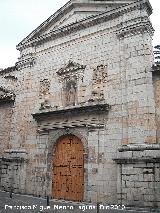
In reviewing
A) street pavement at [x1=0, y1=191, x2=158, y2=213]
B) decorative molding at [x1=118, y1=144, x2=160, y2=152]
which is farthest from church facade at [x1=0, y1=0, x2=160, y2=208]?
street pavement at [x1=0, y1=191, x2=158, y2=213]

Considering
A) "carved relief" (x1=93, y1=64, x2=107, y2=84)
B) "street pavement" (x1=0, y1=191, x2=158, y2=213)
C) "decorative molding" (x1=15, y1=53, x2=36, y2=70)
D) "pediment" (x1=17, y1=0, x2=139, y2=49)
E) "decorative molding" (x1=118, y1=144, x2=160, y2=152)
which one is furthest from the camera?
"decorative molding" (x1=15, y1=53, x2=36, y2=70)

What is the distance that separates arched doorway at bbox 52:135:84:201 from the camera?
10.7 meters

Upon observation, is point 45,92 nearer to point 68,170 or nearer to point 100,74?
point 100,74

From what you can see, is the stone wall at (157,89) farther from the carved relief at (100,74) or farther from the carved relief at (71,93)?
the carved relief at (71,93)

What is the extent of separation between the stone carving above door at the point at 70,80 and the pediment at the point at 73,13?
2.23 m

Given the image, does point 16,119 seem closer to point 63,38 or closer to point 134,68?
point 63,38

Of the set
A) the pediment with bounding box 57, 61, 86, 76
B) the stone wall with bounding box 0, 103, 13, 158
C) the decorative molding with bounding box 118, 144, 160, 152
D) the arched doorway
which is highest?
the pediment with bounding box 57, 61, 86, 76

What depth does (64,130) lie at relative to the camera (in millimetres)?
11578

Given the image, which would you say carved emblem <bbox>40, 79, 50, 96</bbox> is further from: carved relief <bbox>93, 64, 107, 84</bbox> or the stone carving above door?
carved relief <bbox>93, 64, 107, 84</bbox>

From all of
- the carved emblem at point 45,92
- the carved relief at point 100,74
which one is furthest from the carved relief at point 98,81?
the carved emblem at point 45,92

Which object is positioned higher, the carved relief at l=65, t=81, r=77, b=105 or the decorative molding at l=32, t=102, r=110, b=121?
the carved relief at l=65, t=81, r=77, b=105

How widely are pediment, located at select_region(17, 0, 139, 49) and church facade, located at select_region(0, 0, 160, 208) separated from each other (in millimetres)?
45

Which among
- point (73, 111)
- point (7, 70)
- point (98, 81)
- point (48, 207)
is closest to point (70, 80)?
point (98, 81)

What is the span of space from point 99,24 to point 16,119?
5967mm
